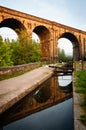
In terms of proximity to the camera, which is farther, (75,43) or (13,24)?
(75,43)

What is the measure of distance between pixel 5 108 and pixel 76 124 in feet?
11.5

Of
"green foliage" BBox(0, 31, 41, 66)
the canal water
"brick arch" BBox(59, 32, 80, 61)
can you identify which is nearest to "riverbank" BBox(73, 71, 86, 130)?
the canal water

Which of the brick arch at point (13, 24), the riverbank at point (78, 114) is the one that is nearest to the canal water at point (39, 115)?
the riverbank at point (78, 114)

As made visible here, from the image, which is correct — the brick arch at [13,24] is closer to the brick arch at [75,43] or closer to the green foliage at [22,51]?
the green foliage at [22,51]

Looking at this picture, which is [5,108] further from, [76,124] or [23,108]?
[76,124]

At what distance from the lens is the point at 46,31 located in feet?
141

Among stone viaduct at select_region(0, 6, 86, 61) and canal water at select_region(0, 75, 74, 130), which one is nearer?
canal water at select_region(0, 75, 74, 130)

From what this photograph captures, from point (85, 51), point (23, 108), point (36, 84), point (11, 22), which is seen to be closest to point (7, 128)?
point (23, 108)

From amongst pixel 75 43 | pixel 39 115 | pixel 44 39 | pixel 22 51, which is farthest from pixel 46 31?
pixel 39 115

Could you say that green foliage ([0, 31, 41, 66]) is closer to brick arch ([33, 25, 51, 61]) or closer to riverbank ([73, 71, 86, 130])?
brick arch ([33, 25, 51, 61])

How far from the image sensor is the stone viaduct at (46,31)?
34906 millimetres

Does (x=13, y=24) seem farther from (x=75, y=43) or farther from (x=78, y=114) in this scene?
(x=78, y=114)

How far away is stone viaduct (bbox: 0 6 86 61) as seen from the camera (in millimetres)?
34906

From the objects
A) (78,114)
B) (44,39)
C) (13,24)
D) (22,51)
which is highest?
(13,24)
